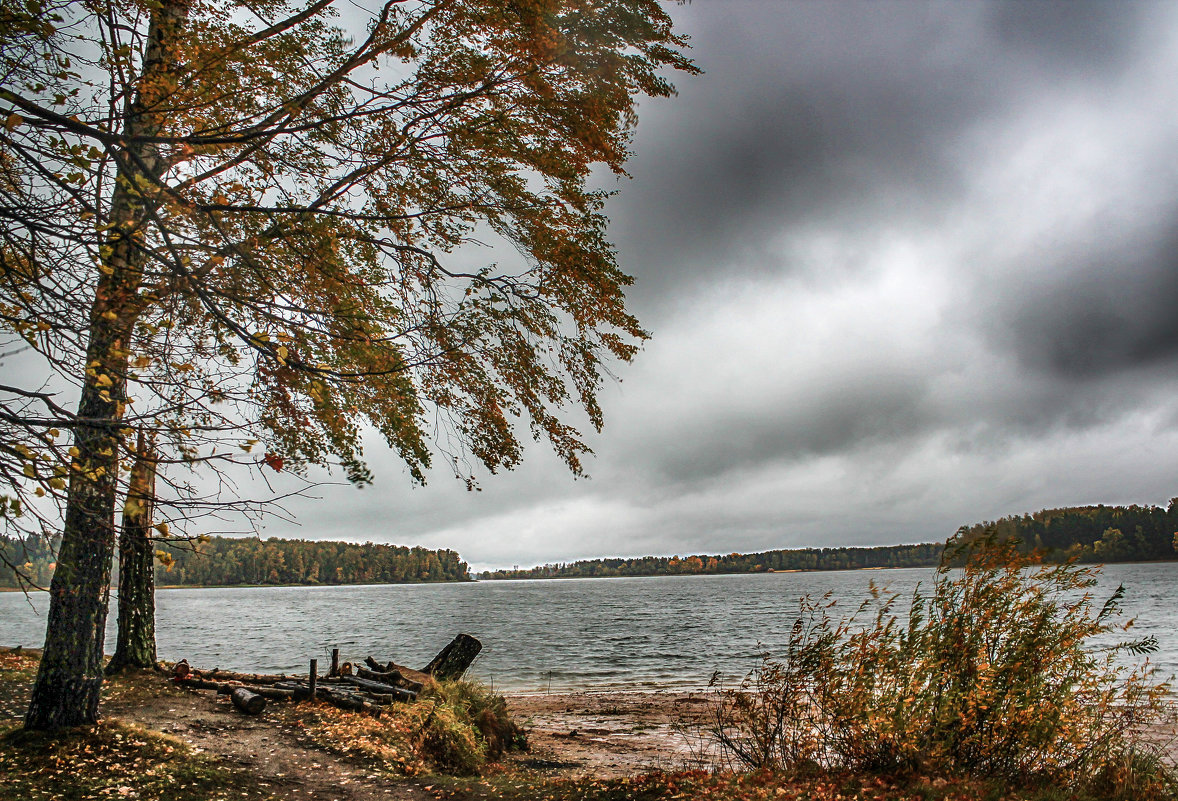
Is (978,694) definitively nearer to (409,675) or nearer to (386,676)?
(386,676)

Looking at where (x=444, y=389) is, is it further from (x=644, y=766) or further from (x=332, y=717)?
(x=644, y=766)

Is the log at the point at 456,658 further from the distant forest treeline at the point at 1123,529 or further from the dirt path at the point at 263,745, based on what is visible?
the distant forest treeline at the point at 1123,529

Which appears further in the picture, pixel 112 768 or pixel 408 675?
pixel 408 675

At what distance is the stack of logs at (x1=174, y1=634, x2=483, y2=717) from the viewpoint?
1226 cm

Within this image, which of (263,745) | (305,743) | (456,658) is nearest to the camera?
(263,745)

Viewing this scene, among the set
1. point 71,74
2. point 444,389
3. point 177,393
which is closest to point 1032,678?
point 444,389

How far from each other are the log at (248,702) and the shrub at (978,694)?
7.91 m

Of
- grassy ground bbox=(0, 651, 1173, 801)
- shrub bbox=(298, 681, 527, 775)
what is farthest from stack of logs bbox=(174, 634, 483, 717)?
grassy ground bbox=(0, 651, 1173, 801)

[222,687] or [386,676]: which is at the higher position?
[222,687]

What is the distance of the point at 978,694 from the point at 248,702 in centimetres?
1061

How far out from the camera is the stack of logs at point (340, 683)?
12258 millimetres

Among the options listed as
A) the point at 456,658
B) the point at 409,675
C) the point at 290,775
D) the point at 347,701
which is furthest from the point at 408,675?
the point at 290,775

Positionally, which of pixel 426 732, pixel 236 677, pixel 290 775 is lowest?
pixel 426 732

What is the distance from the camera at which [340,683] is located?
14539 millimetres
